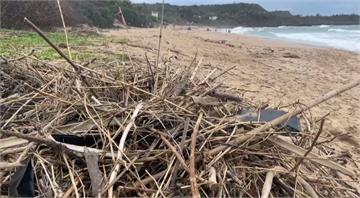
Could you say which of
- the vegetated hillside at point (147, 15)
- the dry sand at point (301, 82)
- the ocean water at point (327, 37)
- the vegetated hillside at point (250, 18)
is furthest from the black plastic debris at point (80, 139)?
the vegetated hillside at point (250, 18)

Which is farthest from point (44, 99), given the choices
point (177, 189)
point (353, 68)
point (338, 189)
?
point (353, 68)

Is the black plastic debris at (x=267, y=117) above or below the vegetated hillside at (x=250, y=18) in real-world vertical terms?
above

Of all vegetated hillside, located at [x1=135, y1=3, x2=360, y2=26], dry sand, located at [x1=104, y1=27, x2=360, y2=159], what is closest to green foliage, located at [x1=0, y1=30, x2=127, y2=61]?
dry sand, located at [x1=104, y1=27, x2=360, y2=159]

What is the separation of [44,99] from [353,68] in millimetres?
11913

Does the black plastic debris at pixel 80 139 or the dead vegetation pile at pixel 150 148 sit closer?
the dead vegetation pile at pixel 150 148

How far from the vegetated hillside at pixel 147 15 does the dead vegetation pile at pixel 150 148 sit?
41.8 feet

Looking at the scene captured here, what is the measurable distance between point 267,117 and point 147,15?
35.5m

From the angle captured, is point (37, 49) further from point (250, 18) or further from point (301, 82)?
point (250, 18)

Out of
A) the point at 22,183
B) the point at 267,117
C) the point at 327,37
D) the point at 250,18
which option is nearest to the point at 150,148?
the point at 22,183

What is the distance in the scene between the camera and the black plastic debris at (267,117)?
9.84 feet

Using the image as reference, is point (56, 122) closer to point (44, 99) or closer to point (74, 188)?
point (44, 99)

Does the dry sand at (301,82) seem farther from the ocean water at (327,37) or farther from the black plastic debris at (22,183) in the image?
the ocean water at (327,37)

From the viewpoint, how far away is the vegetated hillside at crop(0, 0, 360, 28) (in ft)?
50.6

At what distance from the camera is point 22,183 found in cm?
235
